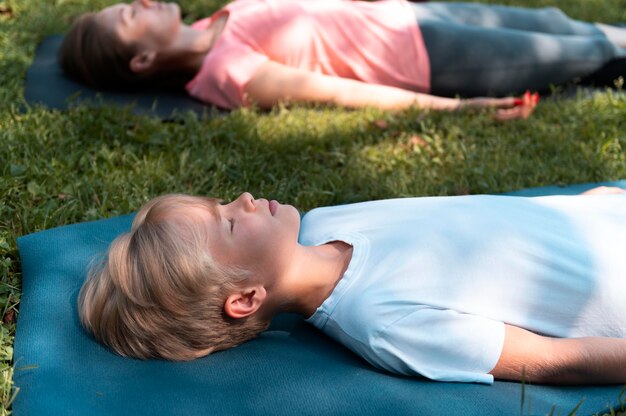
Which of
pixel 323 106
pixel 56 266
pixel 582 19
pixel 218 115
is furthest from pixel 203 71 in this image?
pixel 582 19

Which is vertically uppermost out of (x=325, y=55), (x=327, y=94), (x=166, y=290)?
(x=166, y=290)

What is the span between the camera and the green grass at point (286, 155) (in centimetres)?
338

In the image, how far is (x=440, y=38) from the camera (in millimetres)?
4430

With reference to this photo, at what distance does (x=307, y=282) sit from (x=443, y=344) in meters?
0.48

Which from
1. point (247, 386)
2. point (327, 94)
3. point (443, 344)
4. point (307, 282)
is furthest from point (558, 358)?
point (327, 94)

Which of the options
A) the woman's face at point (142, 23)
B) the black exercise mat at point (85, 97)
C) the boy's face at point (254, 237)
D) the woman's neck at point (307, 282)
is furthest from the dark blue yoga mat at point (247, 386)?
the woman's face at point (142, 23)

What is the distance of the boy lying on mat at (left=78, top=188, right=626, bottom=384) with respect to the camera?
7.25 ft

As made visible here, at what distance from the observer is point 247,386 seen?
7.53 feet

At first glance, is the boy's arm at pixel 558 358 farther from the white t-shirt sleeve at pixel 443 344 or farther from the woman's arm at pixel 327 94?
the woman's arm at pixel 327 94

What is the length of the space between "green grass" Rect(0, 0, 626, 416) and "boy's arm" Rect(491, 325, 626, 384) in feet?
4.54

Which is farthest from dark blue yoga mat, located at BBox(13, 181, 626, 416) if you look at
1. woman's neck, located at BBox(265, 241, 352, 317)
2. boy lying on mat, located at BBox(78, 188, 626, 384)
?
woman's neck, located at BBox(265, 241, 352, 317)

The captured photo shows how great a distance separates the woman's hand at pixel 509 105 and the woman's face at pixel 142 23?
5.87 feet

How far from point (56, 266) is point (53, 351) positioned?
479 mm

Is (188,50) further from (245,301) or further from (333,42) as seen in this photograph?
(245,301)
